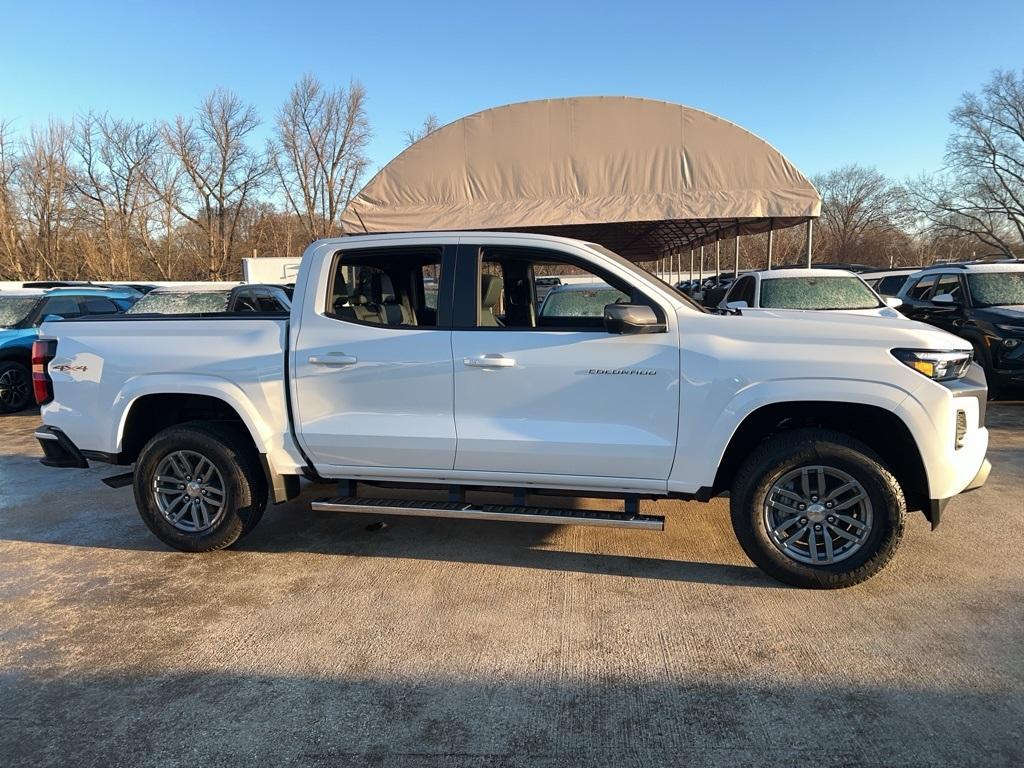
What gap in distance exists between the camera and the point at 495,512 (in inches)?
152

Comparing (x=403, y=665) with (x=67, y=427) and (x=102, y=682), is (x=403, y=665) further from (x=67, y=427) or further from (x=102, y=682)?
(x=67, y=427)

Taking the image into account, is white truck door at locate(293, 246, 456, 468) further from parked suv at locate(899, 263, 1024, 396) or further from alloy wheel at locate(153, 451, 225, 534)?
parked suv at locate(899, 263, 1024, 396)

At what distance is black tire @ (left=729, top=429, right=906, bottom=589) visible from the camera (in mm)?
3469

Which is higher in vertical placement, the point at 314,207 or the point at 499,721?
the point at 314,207

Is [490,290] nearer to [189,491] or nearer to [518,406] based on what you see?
[518,406]

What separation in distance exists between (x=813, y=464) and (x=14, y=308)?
1215 cm

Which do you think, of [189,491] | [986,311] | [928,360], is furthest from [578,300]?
[986,311]

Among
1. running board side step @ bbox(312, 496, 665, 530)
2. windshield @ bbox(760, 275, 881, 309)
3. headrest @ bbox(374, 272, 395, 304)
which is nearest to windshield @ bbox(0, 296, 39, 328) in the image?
headrest @ bbox(374, 272, 395, 304)

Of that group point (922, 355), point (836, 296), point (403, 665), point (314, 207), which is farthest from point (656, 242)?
point (314, 207)

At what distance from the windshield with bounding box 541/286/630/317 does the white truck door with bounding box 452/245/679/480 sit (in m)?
3.17

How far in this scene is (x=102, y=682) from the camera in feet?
9.87

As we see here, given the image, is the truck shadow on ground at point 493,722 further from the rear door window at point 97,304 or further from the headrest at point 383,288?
the rear door window at point 97,304

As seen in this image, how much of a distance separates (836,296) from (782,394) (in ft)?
21.4

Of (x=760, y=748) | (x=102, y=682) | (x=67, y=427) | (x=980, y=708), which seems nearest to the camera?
(x=760, y=748)
